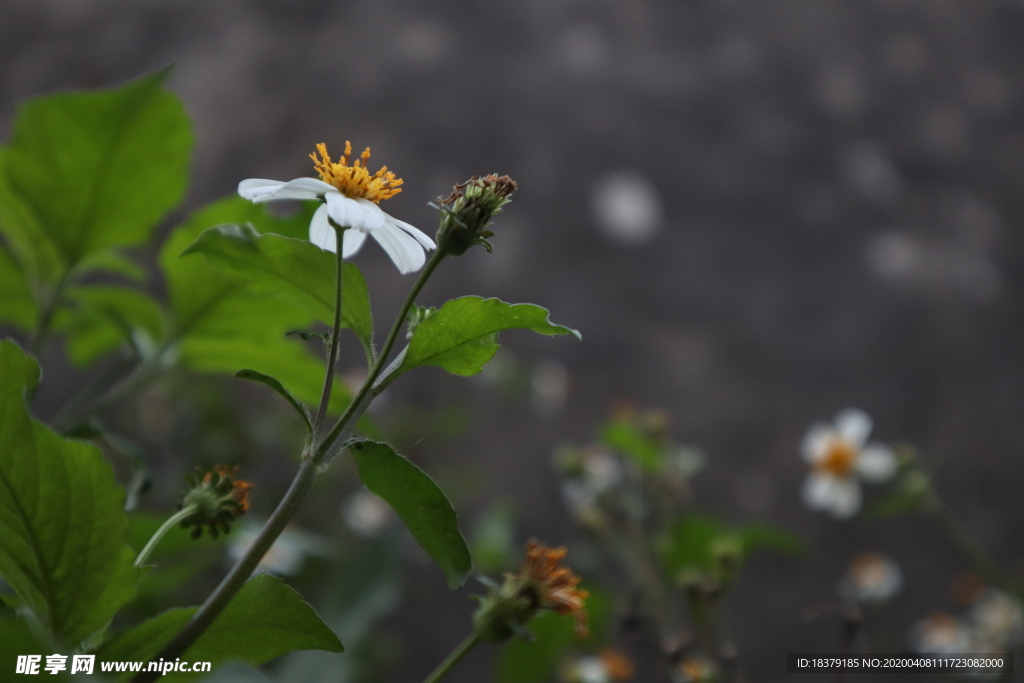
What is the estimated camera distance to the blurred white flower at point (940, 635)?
884 mm

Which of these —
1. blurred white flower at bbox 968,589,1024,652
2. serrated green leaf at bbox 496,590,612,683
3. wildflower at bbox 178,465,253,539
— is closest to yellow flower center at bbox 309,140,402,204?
wildflower at bbox 178,465,253,539

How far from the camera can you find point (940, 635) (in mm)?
954

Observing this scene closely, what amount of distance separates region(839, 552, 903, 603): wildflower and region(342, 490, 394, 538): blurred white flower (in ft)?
2.28

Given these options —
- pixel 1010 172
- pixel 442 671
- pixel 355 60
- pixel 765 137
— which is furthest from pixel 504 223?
pixel 442 671

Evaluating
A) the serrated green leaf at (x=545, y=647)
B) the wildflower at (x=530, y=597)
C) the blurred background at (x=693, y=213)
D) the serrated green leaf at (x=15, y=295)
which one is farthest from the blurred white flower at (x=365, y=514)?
Result: the wildflower at (x=530, y=597)

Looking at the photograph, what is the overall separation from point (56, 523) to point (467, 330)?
0.12 metres

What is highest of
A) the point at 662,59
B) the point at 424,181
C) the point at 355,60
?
the point at 662,59

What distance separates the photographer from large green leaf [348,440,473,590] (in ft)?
0.64

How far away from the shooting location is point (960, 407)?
1242mm

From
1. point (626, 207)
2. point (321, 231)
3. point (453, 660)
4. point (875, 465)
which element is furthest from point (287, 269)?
point (626, 207)

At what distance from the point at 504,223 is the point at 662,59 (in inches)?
19.2

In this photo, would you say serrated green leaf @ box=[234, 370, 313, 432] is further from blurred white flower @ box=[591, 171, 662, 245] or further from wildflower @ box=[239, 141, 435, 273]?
blurred white flower @ box=[591, 171, 662, 245]

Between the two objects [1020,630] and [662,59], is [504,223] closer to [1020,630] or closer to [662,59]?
[662,59]

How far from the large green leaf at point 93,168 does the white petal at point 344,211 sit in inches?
5.6
